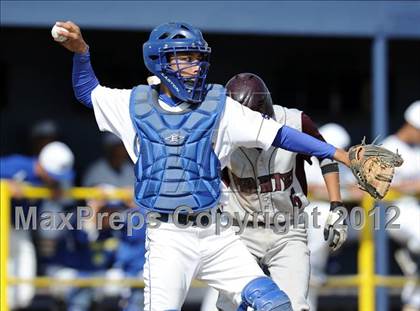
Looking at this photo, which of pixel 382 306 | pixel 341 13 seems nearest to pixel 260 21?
pixel 341 13

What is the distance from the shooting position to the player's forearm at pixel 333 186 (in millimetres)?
6634

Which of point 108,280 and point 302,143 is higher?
point 302,143

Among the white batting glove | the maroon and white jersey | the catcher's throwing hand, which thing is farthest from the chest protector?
the catcher's throwing hand

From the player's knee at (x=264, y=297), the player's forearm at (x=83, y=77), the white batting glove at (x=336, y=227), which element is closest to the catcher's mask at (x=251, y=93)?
the white batting glove at (x=336, y=227)

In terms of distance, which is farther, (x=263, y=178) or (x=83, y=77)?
(x=263, y=178)

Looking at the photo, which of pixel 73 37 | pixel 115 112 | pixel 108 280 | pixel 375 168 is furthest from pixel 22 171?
pixel 375 168

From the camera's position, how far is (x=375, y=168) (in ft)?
19.9

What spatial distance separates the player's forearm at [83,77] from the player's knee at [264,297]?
1277 mm

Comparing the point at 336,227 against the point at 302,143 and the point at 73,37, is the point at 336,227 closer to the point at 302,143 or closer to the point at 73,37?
the point at 302,143

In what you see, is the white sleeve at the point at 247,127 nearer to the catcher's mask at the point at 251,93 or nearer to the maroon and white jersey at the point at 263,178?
the catcher's mask at the point at 251,93

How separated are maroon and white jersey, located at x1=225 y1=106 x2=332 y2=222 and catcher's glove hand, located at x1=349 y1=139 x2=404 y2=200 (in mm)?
754

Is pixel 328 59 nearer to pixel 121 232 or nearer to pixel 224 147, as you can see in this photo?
pixel 121 232

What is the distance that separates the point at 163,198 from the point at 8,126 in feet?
20.0

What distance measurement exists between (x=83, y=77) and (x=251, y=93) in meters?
0.93
